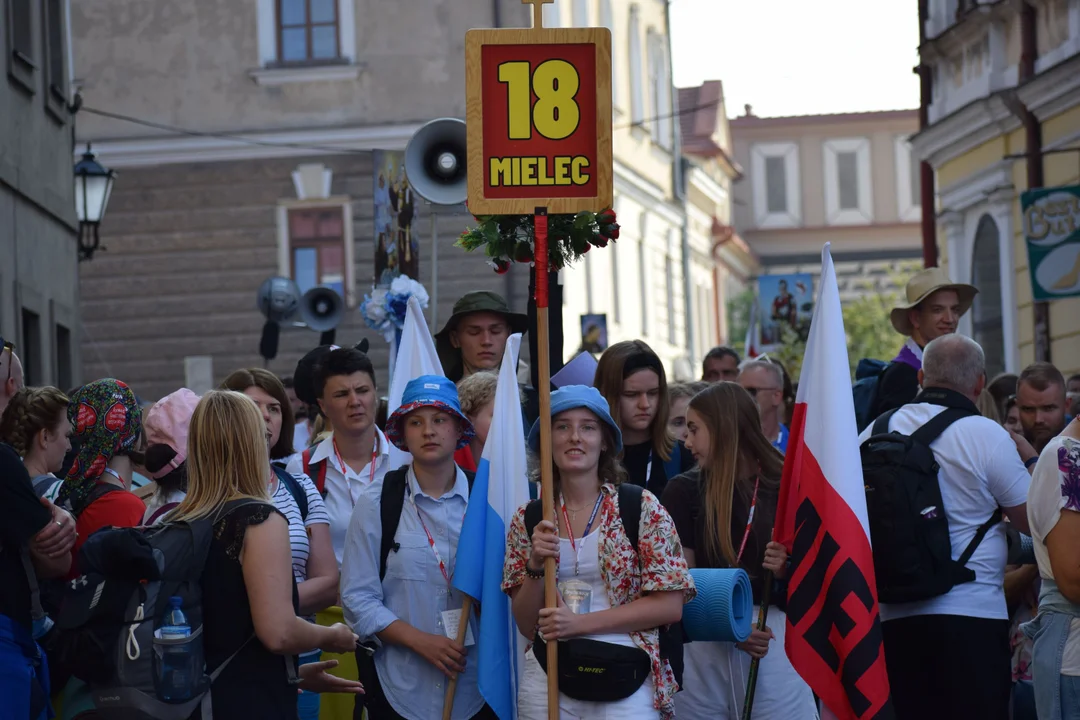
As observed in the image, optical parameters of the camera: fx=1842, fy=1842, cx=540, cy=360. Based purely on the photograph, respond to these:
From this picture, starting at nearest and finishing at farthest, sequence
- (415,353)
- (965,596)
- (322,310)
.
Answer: (965,596) < (415,353) < (322,310)

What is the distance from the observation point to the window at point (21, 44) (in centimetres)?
1733

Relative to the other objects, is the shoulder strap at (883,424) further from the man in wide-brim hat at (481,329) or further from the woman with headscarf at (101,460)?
the woman with headscarf at (101,460)

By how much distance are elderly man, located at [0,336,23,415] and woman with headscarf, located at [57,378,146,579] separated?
390 millimetres

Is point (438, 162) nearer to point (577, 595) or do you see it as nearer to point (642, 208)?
point (577, 595)

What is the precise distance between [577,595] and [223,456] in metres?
1.30

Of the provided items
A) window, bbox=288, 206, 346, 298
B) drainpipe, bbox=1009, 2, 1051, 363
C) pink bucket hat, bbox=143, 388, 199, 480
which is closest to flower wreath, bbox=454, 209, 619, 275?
pink bucket hat, bbox=143, 388, 199, 480

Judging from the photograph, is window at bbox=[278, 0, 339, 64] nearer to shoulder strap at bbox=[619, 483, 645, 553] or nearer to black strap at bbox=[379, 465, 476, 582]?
black strap at bbox=[379, 465, 476, 582]

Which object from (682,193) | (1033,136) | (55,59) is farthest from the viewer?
(682,193)

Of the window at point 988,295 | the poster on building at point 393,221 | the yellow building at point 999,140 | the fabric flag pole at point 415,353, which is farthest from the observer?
the window at point 988,295

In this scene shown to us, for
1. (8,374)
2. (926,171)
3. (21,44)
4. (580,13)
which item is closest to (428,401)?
(8,374)

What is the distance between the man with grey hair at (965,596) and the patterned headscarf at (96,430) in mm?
3202

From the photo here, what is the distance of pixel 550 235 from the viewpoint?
23.9ft

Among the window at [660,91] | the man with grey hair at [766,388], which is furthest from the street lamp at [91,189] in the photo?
the window at [660,91]

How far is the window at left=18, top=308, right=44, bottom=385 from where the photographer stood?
18.0m
